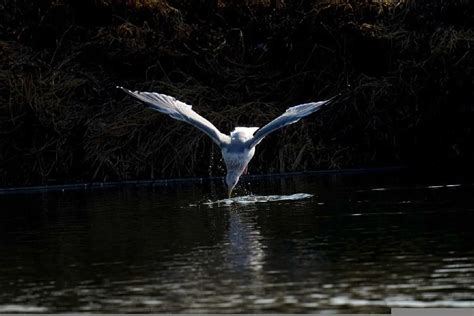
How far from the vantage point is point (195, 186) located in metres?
23.8

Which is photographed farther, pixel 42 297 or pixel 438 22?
pixel 438 22

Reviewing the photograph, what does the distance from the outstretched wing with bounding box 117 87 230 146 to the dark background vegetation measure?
654 centimetres

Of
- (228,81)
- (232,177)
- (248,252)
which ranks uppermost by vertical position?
(228,81)

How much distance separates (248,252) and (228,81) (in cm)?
1532

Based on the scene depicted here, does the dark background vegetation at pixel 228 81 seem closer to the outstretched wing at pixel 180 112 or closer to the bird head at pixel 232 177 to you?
the bird head at pixel 232 177

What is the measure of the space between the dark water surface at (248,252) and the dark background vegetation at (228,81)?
5.12 metres

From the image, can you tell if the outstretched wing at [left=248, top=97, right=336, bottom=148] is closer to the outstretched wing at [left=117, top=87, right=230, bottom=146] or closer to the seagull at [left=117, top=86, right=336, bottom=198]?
the seagull at [left=117, top=86, right=336, bottom=198]

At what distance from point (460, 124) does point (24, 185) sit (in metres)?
8.27

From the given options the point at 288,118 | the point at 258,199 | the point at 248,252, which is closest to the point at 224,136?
the point at 258,199

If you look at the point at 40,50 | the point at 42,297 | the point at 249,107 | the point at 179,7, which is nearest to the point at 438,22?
the point at 249,107

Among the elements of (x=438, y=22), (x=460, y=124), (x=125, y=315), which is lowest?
(x=125, y=315)

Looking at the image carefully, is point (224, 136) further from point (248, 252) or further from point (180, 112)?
point (248, 252)

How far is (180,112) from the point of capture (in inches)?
736

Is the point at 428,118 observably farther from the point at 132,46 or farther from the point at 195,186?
the point at 132,46
